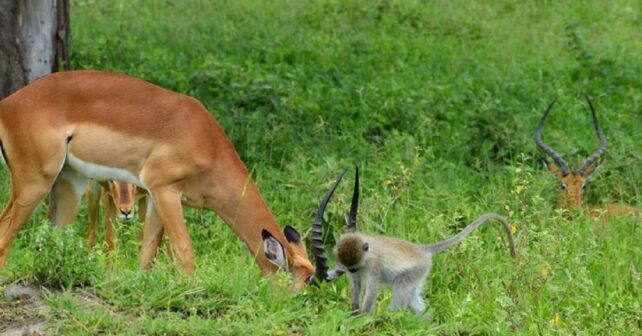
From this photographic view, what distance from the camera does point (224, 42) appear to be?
11477 millimetres

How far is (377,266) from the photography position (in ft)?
18.1

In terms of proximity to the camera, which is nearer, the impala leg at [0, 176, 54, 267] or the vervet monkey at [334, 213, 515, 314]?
the vervet monkey at [334, 213, 515, 314]

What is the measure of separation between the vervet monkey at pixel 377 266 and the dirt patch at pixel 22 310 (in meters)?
1.29

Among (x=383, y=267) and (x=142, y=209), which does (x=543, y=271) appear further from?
(x=142, y=209)

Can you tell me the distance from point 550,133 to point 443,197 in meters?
1.81

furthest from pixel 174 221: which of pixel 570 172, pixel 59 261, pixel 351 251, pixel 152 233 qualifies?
pixel 570 172

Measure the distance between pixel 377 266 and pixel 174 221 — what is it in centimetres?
152

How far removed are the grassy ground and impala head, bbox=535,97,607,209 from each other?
8cm

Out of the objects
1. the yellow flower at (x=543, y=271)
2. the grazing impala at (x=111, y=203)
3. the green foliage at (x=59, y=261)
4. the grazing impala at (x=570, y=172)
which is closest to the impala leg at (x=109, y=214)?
A: the grazing impala at (x=111, y=203)

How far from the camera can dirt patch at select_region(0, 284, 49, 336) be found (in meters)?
4.96

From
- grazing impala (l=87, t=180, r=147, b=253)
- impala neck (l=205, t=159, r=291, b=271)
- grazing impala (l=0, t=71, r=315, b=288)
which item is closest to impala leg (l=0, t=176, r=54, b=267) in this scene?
grazing impala (l=0, t=71, r=315, b=288)

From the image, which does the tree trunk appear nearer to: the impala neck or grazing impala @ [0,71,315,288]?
grazing impala @ [0,71,315,288]

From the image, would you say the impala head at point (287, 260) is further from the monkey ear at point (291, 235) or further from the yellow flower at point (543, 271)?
the yellow flower at point (543, 271)

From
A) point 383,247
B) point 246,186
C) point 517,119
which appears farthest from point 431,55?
point 383,247
